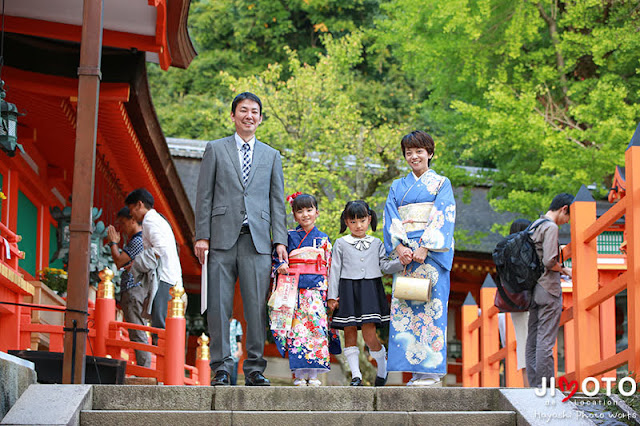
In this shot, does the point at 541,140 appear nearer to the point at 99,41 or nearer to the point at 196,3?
the point at 99,41

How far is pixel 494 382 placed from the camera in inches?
414

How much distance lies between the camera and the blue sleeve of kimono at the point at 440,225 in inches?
253

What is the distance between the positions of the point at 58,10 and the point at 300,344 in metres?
4.05

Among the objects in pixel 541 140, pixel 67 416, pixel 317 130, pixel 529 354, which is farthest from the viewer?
pixel 317 130

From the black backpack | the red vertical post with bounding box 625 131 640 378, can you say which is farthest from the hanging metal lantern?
the red vertical post with bounding box 625 131 640 378

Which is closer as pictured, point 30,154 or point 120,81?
point 120,81

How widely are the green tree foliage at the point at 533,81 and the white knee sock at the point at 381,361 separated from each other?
27.7 feet

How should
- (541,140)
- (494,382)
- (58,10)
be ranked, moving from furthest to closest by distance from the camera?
(541,140) → (494,382) → (58,10)

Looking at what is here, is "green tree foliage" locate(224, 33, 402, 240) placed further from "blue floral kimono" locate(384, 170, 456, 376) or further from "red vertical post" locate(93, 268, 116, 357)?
"blue floral kimono" locate(384, 170, 456, 376)

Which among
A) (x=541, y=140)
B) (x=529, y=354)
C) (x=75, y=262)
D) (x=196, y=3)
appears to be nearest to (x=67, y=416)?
(x=75, y=262)

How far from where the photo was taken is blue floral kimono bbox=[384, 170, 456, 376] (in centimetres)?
643

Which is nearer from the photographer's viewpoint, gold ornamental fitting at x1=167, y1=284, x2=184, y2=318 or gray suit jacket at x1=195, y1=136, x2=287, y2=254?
gray suit jacket at x1=195, y1=136, x2=287, y2=254

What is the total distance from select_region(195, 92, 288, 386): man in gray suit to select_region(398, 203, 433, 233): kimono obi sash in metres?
0.91

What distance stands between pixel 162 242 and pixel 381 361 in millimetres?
2860
